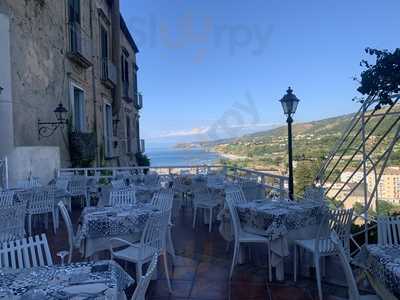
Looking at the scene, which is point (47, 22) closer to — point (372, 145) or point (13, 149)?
point (13, 149)

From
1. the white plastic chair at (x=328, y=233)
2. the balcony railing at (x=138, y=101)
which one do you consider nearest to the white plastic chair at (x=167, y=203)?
the white plastic chair at (x=328, y=233)

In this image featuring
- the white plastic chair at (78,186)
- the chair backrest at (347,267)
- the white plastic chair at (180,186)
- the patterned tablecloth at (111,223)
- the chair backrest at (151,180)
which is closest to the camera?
the chair backrest at (347,267)

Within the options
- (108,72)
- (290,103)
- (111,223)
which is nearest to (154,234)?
(111,223)

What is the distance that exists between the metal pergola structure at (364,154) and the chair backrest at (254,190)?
1.15 metres

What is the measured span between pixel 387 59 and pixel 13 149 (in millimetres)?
5755

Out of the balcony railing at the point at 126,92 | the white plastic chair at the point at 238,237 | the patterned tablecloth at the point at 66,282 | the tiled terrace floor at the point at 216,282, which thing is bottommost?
the tiled terrace floor at the point at 216,282

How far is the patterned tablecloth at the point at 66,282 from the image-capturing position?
5.31 feet

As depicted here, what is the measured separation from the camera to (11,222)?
11.8ft

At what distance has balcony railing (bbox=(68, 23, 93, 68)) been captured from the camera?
8367 mm

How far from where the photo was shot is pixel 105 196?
5.45m

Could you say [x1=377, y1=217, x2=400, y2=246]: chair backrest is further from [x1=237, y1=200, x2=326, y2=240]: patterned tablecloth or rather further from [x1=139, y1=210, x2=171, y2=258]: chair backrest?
[x1=139, y1=210, x2=171, y2=258]: chair backrest

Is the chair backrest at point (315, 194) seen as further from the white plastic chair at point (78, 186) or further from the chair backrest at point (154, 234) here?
the white plastic chair at point (78, 186)

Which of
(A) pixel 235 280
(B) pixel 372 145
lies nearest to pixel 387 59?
(B) pixel 372 145

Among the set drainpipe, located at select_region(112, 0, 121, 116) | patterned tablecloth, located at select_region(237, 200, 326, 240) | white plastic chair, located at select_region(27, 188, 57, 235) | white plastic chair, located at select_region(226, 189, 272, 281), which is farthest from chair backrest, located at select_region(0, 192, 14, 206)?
drainpipe, located at select_region(112, 0, 121, 116)
